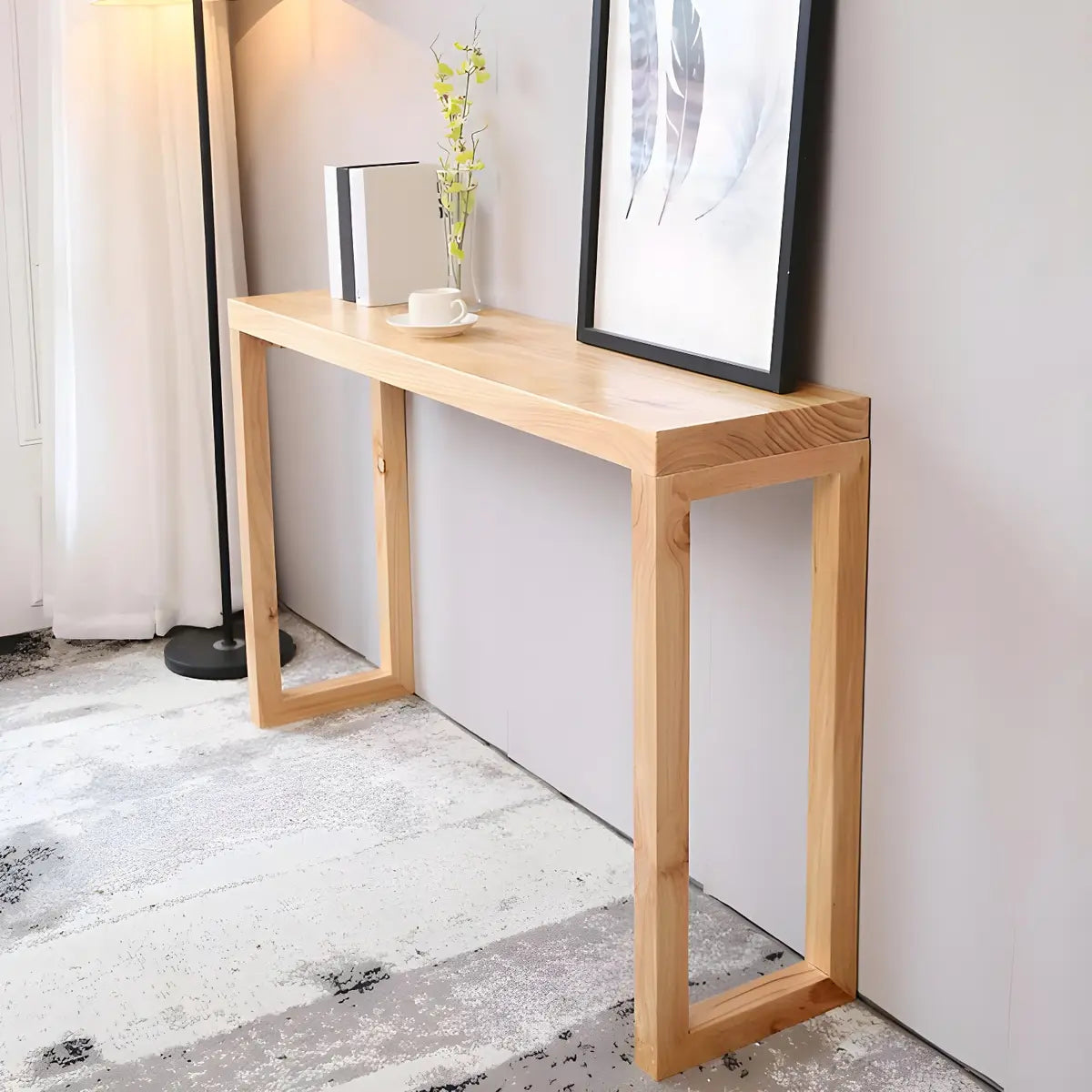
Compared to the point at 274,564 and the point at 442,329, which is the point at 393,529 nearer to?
the point at 274,564

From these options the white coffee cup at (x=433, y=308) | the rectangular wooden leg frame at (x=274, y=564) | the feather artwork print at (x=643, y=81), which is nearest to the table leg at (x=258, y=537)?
the rectangular wooden leg frame at (x=274, y=564)

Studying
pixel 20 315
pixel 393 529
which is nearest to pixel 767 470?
pixel 393 529

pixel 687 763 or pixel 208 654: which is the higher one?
pixel 687 763

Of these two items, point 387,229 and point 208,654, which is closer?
point 387,229

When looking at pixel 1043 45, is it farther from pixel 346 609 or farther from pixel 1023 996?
pixel 346 609

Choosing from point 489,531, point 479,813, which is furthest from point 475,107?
point 479,813

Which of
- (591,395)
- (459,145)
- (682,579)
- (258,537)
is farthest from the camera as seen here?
(258,537)

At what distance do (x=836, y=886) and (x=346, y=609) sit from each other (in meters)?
1.59

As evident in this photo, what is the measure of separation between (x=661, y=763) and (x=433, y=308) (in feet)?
2.77

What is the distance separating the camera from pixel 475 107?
93.4 inches

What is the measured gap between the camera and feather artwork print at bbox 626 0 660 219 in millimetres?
1869

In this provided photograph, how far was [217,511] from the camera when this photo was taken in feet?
10.3

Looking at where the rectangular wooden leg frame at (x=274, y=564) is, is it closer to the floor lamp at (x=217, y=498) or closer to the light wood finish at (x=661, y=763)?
the floor lamp at (x=217, y=498)

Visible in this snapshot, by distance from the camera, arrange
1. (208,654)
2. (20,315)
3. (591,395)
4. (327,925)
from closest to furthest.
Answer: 1. (591,395)
2. (327,925)
3. (208,654)
4. (20,315)
